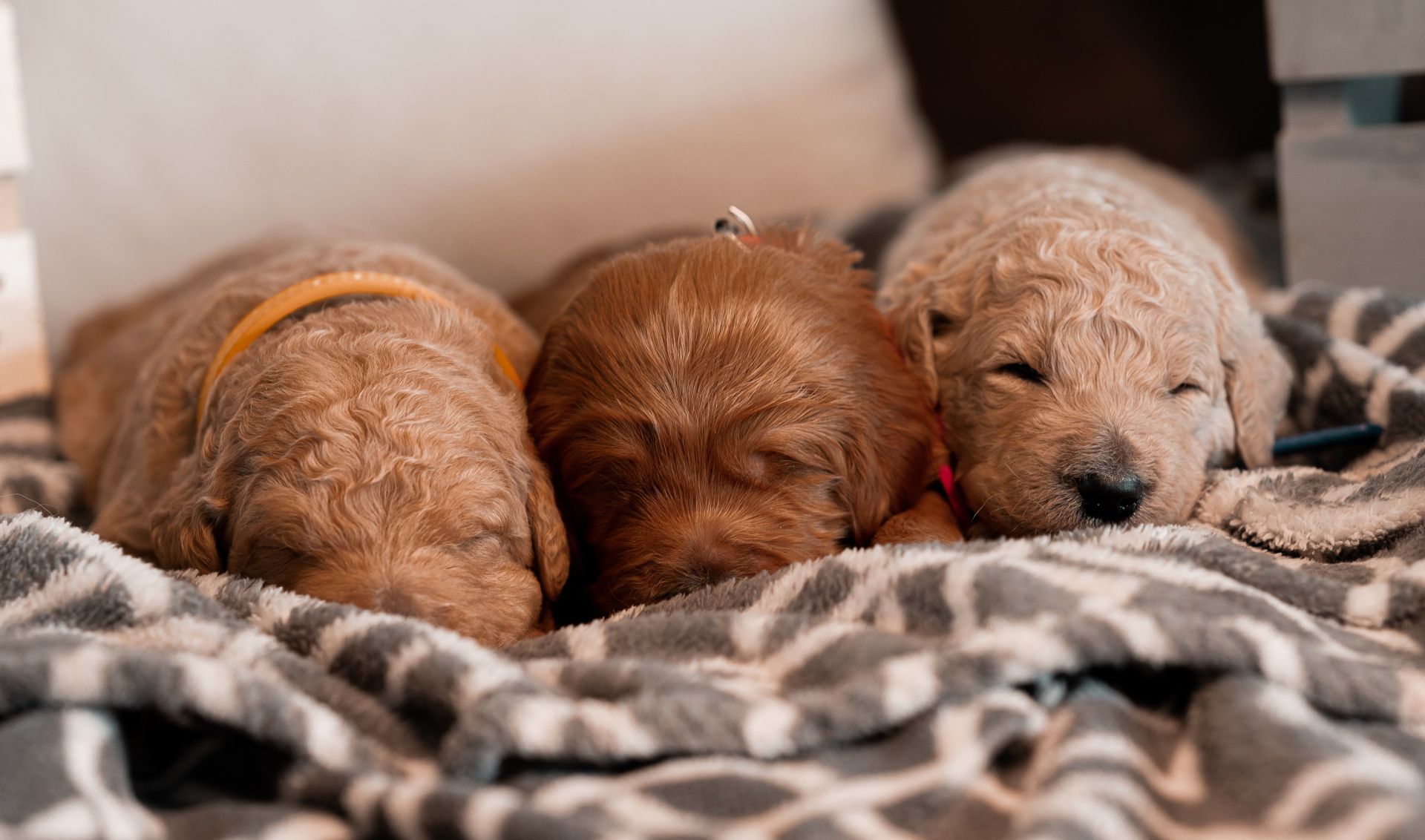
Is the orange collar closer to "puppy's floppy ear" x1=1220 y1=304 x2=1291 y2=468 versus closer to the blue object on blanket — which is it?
"puppy's floppy ear" x1=1220 y1=304 x2=1291 y2=468

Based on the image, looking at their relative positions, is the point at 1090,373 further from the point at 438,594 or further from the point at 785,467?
the point at 438,594

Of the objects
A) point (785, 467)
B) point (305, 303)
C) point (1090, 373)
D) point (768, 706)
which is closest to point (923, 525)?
point (785, 467)

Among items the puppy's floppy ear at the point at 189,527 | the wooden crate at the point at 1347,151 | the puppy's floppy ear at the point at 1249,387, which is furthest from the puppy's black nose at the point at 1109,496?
the puppy's floppy ear at the point at 189,527

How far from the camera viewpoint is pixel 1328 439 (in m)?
2.49

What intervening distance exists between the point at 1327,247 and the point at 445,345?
242 centimetres

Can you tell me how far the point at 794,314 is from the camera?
2.21 m

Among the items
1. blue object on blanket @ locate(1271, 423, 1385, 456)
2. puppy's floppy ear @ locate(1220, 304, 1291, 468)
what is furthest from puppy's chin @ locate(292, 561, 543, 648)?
blue object on blanket @ locate(1271, 423, 1385, 456)

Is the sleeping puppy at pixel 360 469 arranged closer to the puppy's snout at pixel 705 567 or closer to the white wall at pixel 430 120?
the puppy's snout at pixel 705 567

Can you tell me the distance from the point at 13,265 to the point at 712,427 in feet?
6.88

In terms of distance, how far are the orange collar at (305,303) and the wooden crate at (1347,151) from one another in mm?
2216

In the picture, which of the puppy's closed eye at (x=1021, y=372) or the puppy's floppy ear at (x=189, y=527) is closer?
the puppy's floppy ear at (x=189, y=527)

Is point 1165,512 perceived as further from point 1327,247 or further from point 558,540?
point 1327,247

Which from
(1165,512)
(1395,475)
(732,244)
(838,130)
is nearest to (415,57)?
(838,130)

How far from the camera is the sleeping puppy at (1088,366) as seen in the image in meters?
2.19
